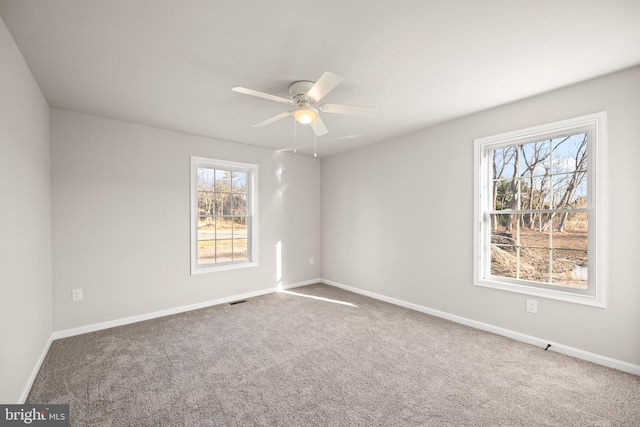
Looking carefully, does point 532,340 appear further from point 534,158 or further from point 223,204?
point 223,204

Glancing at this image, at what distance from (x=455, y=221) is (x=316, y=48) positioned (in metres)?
2.65

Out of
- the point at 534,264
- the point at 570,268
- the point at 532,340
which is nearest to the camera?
the point at 570,268

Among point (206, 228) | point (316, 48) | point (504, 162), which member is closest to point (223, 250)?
point (206, 228)

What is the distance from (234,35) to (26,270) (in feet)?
7.77

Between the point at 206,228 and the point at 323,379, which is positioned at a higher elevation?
the point at 206,228

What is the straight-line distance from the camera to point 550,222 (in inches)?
114

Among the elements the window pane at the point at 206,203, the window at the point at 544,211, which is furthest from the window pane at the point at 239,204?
the window at the point at 544,211

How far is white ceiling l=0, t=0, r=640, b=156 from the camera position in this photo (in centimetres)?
166

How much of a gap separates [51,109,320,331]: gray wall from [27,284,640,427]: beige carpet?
0.45 meters

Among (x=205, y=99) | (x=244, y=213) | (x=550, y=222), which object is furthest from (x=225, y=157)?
(x=550, y=222)

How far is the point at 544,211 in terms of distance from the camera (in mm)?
2908

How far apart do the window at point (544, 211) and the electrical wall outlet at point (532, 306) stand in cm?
9

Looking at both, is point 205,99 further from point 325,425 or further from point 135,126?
point 325,425

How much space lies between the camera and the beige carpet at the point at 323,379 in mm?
1871
